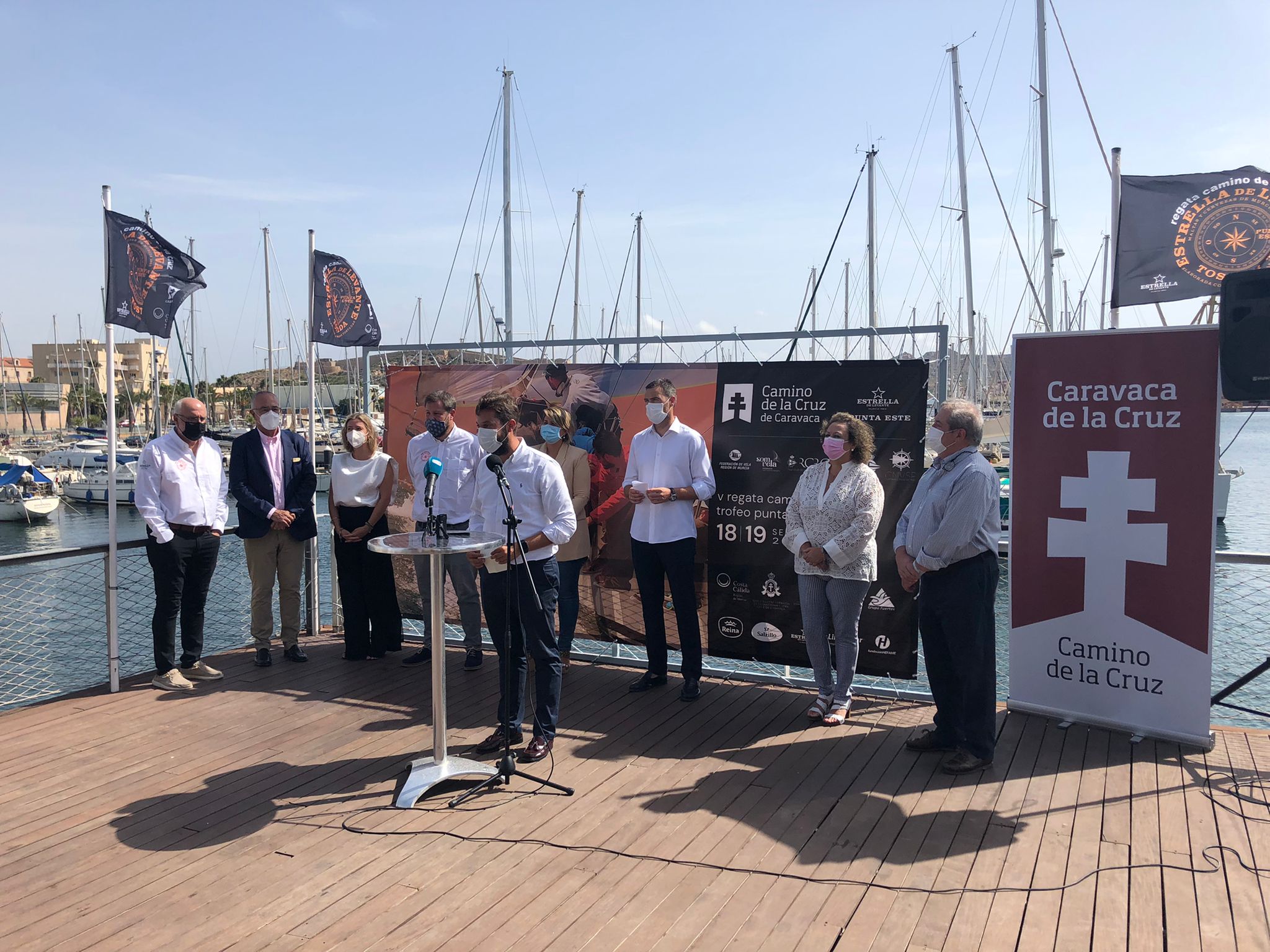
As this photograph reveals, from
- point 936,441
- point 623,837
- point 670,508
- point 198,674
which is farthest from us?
Result: point 198,674

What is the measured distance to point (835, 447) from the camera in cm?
446

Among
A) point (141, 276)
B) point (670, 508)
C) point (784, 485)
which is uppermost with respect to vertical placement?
point (141, 276)

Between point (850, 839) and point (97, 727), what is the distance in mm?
3940

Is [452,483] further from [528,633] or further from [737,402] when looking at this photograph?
[737,402]

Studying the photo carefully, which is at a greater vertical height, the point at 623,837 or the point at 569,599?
the point at 569,599

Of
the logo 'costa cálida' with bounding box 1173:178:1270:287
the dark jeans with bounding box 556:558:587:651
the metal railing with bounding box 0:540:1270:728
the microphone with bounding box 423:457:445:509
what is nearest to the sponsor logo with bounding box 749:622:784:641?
the metal railing with bounding box 0:540:1270:728

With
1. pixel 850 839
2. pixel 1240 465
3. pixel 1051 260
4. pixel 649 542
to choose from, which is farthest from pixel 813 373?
pixel 1240 465

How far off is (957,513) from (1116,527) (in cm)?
111

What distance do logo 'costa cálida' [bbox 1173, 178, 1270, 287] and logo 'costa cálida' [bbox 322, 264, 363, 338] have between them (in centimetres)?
552

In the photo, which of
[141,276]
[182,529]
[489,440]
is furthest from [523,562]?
[141,276]

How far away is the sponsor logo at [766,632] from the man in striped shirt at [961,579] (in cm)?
122

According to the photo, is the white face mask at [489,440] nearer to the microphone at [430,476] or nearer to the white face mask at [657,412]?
the microphone at [430,476]

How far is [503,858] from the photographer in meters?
3.19

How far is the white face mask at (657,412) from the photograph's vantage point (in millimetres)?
5020
